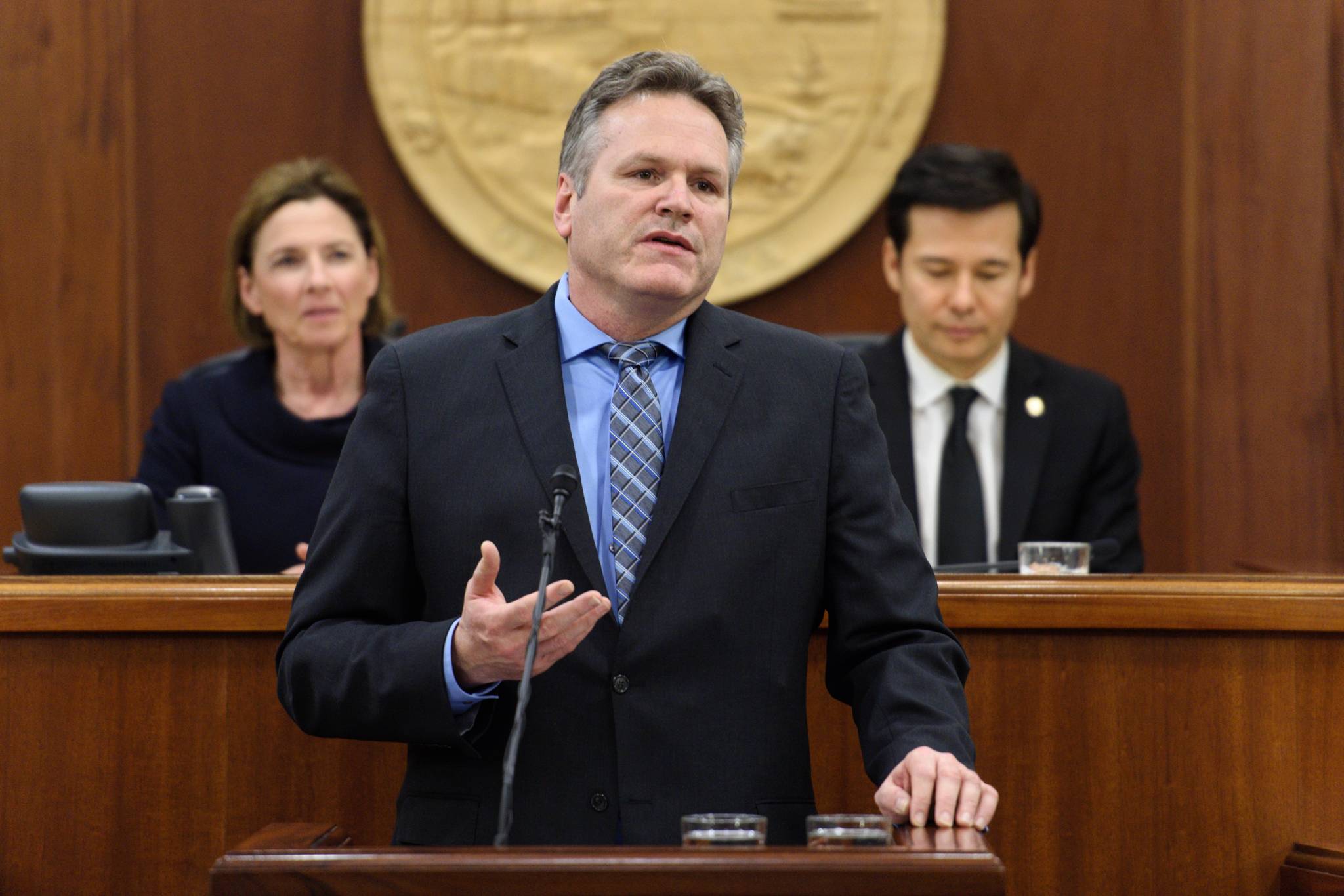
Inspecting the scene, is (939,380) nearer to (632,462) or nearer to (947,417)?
(947,417)

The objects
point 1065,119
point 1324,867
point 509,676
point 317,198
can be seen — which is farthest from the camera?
point 1065,119

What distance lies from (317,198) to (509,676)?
7.19 ft

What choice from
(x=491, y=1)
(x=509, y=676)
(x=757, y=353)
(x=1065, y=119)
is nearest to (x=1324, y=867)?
(x=757, y=353)

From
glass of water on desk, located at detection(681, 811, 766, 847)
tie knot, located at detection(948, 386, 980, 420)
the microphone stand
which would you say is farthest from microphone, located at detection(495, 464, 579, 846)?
tie knot, located at detection(948, 386, 980, 420)

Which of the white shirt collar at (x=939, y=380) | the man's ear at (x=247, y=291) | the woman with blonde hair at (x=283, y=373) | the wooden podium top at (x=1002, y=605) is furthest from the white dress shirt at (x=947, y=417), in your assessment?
the man's ear at (x=247, y=291)

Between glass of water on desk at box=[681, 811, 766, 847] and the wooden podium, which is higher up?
glass of water on desk at box=[681, 811, 766, 847]

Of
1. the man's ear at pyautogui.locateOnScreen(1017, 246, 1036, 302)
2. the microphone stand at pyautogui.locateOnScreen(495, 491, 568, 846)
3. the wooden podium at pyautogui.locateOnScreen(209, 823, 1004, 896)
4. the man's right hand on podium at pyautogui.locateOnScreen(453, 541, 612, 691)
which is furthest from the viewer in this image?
the man's ear at pyautogui.locateOnScreen(1017, 246, 1036, 302)

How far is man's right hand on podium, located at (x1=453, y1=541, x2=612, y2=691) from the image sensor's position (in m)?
1.54

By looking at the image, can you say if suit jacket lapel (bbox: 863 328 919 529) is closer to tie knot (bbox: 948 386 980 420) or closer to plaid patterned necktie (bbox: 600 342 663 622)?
tie knot (bbox: 948 386 980 420)

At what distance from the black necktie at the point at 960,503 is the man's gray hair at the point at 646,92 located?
1.36 metres

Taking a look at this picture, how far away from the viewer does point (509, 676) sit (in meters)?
1.69

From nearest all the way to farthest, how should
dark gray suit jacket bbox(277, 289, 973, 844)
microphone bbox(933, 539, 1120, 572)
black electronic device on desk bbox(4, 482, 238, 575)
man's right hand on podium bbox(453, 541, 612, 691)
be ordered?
1. man's right hand on podium bbox(453, 541, 612, 691)
2. dark gray suit jacket bbox(277, 289, 973, 844)
3. black electronic device on desk bbox(4, 482, 238, 575)
4. microphone bbox(933, 539, 1120, 572)

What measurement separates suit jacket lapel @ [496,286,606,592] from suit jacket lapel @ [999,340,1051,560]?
150cm

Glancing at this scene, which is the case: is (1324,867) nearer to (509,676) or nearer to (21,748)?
(509,676)
